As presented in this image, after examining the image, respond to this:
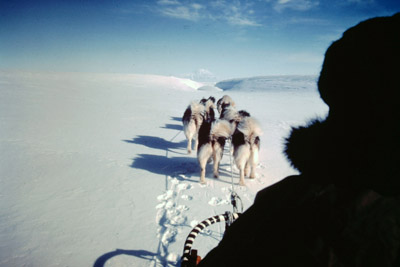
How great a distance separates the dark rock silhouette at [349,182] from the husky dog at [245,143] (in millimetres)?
4296

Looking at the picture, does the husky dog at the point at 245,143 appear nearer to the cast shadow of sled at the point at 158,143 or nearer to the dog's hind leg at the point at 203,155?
the dog's hind leg at the point at 203,155

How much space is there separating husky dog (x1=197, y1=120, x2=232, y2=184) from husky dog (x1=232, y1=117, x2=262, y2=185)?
0.36 metres

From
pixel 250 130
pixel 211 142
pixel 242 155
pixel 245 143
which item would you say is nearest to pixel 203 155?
pixel 211 142

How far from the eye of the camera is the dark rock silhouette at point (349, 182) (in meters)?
0.71

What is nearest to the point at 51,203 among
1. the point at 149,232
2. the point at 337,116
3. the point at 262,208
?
the point at 149,232

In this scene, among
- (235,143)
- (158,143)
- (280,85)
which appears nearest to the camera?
(235,143)

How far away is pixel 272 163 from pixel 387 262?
6519mm

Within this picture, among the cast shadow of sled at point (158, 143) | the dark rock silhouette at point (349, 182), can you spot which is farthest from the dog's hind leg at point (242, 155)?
the dark rock silhouette at point (349, 182)

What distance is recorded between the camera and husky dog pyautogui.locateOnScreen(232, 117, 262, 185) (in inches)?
206

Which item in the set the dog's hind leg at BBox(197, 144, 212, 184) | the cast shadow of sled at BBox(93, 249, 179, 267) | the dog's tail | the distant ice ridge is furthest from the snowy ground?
the distant ice ridge

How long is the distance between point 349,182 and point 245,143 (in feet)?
14.6

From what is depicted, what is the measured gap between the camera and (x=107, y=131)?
1005 centimetres

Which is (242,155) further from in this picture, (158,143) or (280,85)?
(280,85)

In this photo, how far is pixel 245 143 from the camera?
525 cm
